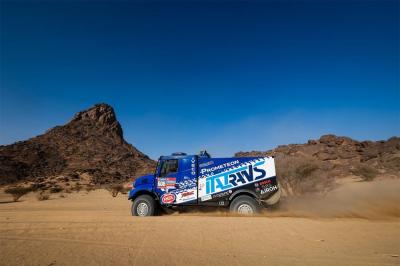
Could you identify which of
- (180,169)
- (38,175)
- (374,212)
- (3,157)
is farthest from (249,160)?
(3,157)

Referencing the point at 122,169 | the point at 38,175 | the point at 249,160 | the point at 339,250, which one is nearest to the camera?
the point at 339,250

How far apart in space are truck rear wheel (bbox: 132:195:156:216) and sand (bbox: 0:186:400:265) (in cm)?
281

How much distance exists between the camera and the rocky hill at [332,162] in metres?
16.8

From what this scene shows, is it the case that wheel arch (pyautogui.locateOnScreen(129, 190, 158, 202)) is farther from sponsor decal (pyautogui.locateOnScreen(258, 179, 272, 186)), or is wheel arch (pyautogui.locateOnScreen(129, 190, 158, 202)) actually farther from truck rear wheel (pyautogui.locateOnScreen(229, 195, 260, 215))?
sponsor decal (pyautogui.locateOnScreen(258, 179, 272, 186))

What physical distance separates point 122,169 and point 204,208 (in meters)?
52.0

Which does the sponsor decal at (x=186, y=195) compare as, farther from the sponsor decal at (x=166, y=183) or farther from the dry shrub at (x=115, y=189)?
the dry shrub at (x=115, y=189)

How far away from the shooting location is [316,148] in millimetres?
45875

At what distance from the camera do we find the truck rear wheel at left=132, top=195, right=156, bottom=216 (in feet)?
38.2

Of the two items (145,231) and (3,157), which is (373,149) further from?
(3,157)

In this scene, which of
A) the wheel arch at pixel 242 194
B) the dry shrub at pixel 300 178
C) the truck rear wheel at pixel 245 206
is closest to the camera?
the truck rear wheel at pixel 245 206

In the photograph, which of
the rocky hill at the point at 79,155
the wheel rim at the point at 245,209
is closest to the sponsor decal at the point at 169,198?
the wheel rim at the point at 245,209

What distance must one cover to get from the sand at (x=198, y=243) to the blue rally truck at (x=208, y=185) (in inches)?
97.1

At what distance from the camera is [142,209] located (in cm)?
1177

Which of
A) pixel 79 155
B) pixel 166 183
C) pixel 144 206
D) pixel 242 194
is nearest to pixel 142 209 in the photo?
pixel 144 206
